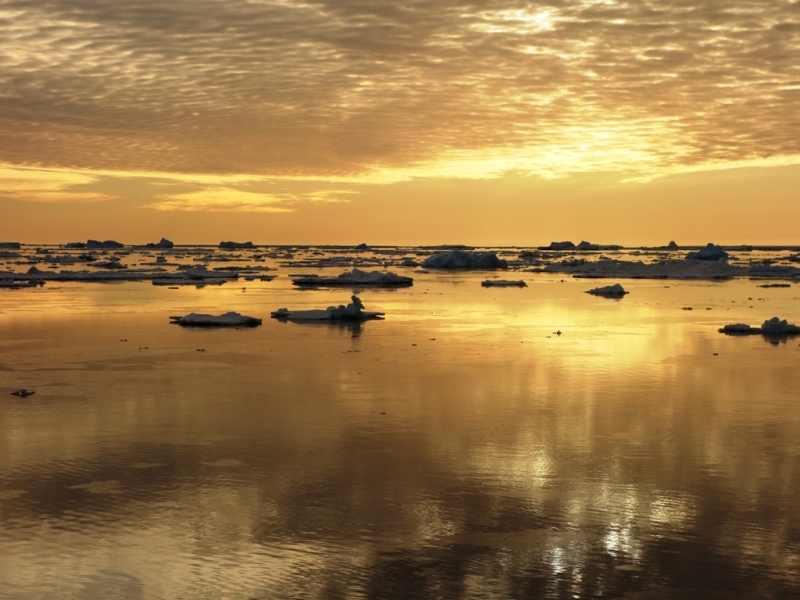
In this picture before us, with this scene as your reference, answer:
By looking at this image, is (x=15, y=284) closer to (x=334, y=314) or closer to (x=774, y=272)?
(x=334, y=314)

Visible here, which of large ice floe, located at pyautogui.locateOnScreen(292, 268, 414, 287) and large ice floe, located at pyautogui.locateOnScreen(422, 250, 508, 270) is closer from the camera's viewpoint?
large ice floe, located at pyautogui.locateOnScreen(292, 268, 414, 287)

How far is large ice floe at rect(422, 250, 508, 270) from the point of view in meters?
70.4

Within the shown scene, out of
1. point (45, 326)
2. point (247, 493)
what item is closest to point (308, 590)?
point (247, 493)

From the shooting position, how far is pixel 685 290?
4150cm

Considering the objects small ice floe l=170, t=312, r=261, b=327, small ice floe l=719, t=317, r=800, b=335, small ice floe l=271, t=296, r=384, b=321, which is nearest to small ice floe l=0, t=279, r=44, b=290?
small ice floe l=170, t=312, r=261, b=327

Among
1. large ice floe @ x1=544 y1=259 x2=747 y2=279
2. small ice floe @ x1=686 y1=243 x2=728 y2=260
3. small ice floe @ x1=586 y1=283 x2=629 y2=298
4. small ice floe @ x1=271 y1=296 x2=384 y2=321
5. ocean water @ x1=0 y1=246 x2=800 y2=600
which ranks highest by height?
small ice floe @ x1=686 y1=243 x2=728 y2=260

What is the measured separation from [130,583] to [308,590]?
122 cm

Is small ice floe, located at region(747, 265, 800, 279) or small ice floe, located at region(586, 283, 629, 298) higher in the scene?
small ice floe, located at region(747, 265, 800, 279)

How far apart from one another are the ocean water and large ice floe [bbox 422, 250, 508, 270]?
2037 inches

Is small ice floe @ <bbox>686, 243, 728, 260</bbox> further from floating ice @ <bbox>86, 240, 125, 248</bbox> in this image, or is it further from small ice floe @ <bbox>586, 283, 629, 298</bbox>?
floating ice @ <bbox>86, 240, 125, 248</bbox>

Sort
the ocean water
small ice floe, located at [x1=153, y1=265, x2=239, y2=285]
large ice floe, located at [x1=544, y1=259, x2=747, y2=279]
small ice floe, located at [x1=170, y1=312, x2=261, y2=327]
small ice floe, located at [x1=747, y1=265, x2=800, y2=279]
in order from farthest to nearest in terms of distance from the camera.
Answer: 1. large ice floe, located at [x1=544, y1=259, x2=747, y2=279]
2. small ice floe, located at [x1=747, y1=265, x2=800, y2=279]
3. small ice floe, located at [x1=153, y1=265, x2=239, y2=285]
4. small ice floe, located at [x1=170, y1=312, x2=261, y2=327]
5. the ocean water

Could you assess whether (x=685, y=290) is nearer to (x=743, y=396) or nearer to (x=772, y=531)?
(x=743, y=396)

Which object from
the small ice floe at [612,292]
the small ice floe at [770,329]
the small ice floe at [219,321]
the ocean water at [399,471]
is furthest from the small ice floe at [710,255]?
the ocean water at [399,471]

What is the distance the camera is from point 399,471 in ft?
28.7
